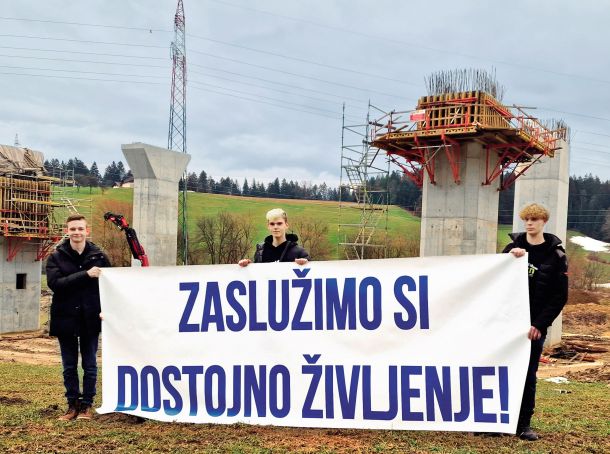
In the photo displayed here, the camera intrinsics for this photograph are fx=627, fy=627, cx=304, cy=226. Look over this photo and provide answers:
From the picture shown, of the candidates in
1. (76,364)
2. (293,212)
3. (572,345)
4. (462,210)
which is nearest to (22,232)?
(462,210)

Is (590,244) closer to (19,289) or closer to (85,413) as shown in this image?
(19,289)

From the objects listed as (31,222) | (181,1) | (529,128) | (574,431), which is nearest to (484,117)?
(529,128)

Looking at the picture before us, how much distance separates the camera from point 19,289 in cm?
3750

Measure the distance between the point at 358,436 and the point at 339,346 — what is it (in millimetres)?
783

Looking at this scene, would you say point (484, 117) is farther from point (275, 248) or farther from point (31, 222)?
point (31, 222)

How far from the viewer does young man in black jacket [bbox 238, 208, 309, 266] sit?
5863mm

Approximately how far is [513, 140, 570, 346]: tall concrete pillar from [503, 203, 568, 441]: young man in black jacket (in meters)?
19.7

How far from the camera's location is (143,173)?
2778 cm

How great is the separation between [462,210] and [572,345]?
7.48 m

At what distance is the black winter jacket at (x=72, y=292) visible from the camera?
19.9 feet

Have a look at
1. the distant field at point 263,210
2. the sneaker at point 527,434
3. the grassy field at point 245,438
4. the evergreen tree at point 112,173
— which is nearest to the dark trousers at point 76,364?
the grassy field at point 245,438

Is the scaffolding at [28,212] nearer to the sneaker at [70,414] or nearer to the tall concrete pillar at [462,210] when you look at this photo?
the tall concrete pillar at [462,210]

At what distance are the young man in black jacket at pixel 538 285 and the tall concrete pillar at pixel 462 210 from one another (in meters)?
16.6

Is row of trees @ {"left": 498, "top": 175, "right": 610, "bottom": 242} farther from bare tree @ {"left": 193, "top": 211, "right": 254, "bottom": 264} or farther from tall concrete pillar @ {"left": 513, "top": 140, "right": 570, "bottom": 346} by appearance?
tall concrete pillar @ {"left": 513, "top": 140, "right": 570, "bottom": 346}
